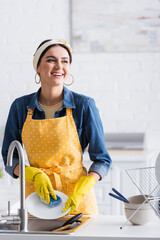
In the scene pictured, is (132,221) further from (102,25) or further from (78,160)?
(102,25)

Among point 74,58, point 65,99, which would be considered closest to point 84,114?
point 65,99

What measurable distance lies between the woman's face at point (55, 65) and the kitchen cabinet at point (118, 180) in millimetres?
1476

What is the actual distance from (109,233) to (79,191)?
30cm

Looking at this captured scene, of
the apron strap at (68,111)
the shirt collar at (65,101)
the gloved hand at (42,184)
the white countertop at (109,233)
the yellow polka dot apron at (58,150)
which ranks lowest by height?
the white countertop at (109,233)

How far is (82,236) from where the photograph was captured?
1.44 meters

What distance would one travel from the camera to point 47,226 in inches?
65.9

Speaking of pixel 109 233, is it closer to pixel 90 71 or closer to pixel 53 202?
pixel 53 202

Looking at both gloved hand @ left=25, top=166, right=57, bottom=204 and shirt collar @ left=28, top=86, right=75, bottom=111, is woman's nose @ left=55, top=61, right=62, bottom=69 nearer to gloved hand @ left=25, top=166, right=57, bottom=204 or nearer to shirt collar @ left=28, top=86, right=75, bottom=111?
shirt collar @ left=28, top=86, right=75, bottom=111

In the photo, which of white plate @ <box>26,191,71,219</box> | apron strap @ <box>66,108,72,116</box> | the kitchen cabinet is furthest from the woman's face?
the kitchen cabinet

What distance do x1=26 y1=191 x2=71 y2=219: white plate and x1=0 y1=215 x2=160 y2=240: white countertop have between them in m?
0.14

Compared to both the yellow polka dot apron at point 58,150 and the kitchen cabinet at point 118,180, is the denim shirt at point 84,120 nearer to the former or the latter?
the yellow polka dot apron at point 58,150

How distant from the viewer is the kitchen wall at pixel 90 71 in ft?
12.6

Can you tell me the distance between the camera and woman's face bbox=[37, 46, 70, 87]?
1.95m

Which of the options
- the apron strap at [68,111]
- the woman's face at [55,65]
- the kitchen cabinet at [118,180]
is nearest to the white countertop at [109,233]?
the apron strap at [68,111]
